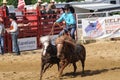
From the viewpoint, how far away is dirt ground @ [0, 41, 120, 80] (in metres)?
11.2

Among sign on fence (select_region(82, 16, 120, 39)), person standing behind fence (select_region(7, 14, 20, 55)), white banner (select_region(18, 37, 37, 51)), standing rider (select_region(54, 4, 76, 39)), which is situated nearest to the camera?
standing rider (select_region(54, 4, 76, 39))

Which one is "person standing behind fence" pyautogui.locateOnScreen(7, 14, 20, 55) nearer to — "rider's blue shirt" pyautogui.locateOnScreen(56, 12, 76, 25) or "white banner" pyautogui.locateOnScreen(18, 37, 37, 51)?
"white banner" pyautogui.locateOnScreen(18, 37, 37, 51)

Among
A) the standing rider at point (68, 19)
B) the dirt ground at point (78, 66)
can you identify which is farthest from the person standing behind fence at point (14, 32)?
the standing rider at point (68, 19)

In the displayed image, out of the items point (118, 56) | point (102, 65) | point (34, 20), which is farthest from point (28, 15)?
point (102, 65)

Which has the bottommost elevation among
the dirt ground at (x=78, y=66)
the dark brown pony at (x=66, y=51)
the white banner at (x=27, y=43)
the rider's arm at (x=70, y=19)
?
the white banner at (x=27, y=43)

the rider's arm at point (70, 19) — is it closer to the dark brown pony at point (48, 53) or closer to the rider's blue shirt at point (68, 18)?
the rider's blue shirt at point (68, 18)

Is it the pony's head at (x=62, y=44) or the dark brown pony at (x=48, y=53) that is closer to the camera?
the dark brown pony at (x=48, y=53)

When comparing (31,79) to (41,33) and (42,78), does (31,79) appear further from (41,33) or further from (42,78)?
(41,33)

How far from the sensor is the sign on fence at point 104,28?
20.8 m

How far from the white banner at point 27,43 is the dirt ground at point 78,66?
0.40 meters

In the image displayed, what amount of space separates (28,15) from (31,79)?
8.86m

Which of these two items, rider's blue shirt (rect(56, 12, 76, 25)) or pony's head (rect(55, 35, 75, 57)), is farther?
rider's blue shirt (rect(56, 12, 76, 25))

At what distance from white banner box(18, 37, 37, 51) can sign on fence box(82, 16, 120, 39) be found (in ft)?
9.89

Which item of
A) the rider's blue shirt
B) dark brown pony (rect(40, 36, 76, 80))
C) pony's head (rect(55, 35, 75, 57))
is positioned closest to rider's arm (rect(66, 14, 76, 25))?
the rider's blue shirt
